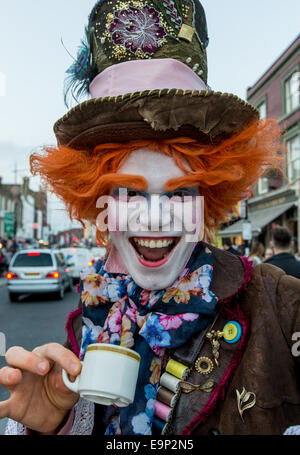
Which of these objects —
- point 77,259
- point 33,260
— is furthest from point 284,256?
point 77,259

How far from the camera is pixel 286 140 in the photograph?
1403 cm

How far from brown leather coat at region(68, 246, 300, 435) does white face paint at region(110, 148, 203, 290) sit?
21 centimetres

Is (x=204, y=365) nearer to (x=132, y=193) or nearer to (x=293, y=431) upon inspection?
(x=293, y=431)

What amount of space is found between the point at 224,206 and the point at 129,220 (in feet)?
1.80

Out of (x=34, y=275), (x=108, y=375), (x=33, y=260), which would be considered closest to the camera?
(x=108, y=375)

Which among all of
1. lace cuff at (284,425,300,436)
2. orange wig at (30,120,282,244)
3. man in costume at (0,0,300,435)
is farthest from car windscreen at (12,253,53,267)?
lace cuff at (284,425,300,436)

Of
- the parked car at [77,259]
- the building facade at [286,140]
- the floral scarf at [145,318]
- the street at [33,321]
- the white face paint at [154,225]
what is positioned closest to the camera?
the floral scarf at [145,318]

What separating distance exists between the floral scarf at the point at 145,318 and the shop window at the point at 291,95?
14959mm

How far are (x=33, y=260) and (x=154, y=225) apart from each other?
Result: 959cm

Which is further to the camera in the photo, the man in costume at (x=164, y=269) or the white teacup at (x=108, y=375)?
the man in costume at (x=164, y=269)

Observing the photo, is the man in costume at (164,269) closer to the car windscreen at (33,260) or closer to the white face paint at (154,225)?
the white face paint at (154,225)

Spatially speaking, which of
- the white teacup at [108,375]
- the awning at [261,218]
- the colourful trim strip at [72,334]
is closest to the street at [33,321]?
the colourful trim strip at [72,334]

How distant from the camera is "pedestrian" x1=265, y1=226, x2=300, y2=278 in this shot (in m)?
3.77

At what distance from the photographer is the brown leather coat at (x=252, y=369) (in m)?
1.12
